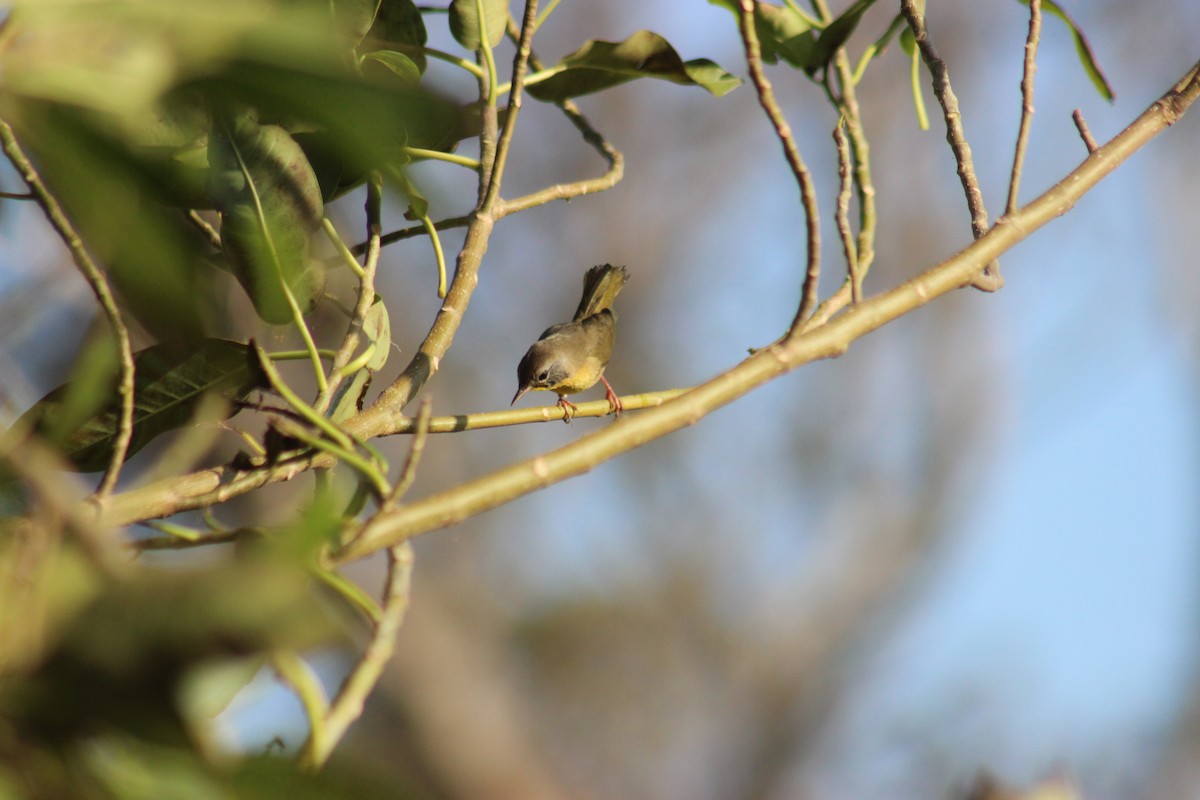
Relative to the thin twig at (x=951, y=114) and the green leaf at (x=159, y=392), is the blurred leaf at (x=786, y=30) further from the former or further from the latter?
the green leaf at (x=159, y=392)

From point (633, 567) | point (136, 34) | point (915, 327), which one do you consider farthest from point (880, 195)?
point (136, 34)

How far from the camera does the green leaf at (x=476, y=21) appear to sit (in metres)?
1.17

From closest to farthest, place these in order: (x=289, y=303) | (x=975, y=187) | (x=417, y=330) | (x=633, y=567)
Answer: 1. (x=289, y=303)
2. (x=975, y=187)
3. (x=417, y=330)
4. (x=633, y=567)

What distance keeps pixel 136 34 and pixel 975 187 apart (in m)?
0.87

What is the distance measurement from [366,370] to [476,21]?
16.1 inches

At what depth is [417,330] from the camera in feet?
26.9

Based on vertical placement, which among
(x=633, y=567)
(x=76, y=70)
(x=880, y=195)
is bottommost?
(x=76, y=70)

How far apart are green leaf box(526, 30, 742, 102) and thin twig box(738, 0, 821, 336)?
0.34 m

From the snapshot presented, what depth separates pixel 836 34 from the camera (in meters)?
1.18

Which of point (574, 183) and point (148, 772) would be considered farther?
point (574, 183)

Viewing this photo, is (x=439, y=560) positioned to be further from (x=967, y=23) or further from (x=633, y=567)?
(x=967, y=23)

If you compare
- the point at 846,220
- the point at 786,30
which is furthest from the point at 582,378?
the point at 846,220

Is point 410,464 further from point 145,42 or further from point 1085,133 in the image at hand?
point 1085,133

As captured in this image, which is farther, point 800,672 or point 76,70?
point 800,672
